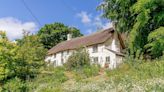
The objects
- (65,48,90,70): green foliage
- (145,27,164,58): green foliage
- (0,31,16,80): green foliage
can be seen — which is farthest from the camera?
(65,48,90,70): green foliage

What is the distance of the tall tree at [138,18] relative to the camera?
22.4m

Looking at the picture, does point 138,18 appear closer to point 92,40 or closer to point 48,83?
point 48,83

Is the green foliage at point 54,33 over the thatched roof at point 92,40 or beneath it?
over

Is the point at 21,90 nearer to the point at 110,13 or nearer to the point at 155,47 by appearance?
the point at 155,47

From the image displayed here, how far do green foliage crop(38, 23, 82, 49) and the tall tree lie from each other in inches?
1550

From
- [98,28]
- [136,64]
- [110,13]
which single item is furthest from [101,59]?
[136,64]

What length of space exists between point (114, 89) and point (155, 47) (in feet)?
36.1

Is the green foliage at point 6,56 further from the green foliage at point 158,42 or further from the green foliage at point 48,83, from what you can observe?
the green foliage at point 158,42

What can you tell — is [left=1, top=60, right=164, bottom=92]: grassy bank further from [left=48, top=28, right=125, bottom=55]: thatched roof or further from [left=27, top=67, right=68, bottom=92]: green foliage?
[left=48, top=28, right=125, bottom=55]: thatched roof

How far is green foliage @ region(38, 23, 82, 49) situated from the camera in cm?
6862

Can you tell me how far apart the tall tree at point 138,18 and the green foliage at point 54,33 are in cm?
3938

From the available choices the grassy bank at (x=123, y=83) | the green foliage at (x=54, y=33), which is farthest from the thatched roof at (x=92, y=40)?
the grassy bank at (x=123, y=83)

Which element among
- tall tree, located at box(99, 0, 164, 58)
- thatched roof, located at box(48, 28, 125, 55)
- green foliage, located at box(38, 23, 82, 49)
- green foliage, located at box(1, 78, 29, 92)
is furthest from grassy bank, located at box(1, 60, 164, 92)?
green foliage, located at box(38, 23, 82, 49)

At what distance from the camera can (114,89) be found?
10.5 metres
